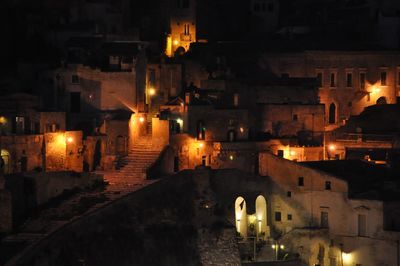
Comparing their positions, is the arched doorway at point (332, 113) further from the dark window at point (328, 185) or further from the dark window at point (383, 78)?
the dark window at point (328, 185)

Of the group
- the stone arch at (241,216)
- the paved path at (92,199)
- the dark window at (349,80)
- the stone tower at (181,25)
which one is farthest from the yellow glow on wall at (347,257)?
the stone tower at (181,25)

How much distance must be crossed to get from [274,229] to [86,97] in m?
12.2

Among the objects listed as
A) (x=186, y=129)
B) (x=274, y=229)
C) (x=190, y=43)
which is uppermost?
(x=190, y=43)

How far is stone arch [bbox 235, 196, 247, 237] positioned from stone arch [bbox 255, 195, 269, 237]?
2.19 ft

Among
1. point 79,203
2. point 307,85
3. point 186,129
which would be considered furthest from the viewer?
point 307,85

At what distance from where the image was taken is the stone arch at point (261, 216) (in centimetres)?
6450

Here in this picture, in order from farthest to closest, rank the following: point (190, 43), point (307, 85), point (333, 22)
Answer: point (333, 22), point (190, 43), point (307, 85)

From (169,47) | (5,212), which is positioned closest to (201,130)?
(169,47)

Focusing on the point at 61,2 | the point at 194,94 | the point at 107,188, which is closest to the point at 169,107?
the point at 194,94

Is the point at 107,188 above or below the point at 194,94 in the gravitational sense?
below

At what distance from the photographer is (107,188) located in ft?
206

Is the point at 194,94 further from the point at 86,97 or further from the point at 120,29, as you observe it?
the point at 120,29

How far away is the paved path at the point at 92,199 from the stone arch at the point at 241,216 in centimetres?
438

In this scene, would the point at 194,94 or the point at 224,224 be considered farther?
the point at 194,94
